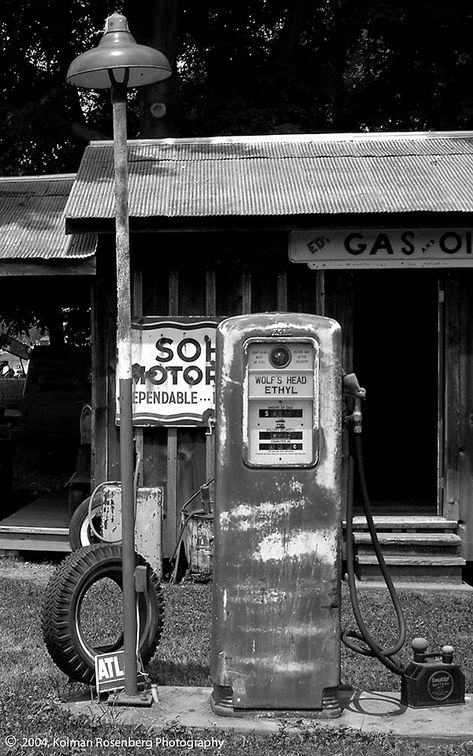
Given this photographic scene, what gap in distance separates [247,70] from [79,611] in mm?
13492

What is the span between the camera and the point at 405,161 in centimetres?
949

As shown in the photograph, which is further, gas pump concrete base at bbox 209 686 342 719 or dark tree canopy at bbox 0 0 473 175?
dark tree canopy at bbox 0 0 473 175

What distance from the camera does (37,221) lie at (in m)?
9.54

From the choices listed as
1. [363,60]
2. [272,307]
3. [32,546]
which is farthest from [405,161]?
[363,60]

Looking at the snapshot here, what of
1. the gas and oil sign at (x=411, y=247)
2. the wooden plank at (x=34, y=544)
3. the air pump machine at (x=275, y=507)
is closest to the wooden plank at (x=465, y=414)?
the gas and oil sign at (x=411, y=247)

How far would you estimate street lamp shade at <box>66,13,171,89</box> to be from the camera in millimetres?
4715

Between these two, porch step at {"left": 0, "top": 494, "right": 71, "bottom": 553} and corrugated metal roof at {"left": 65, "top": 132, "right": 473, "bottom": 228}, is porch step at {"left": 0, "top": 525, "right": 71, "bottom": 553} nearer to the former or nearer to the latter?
porch step at {"left": 0, "top": 494, "right": 71, "bottom": 553}

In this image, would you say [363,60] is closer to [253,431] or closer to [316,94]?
[316,94]

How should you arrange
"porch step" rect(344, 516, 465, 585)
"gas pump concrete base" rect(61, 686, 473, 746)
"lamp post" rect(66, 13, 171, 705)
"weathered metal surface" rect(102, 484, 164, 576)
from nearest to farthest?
"gas pump concrete base" rect(61, 686, 473, 746) < "lamp post" rect(66, 13, 171, 705) < "weathered metal surface" rect(102, 484, 164, 576) < "porch step" rect(344, 516, 465, 585)

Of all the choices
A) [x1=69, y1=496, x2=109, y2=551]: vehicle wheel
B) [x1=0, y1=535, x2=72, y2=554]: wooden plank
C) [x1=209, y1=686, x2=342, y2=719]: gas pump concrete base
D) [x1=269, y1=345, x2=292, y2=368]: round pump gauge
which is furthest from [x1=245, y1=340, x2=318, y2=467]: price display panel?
[x1=0, y1=535, x2=72, y2=554]: wooden plank

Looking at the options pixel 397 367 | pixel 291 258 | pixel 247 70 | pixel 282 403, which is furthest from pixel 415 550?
pixel 247 70

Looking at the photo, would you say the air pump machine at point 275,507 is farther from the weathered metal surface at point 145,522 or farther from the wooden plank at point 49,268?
the wooden plank at point 49,268

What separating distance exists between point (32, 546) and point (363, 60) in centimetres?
1295

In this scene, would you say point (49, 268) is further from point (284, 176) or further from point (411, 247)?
point (411, 247)
